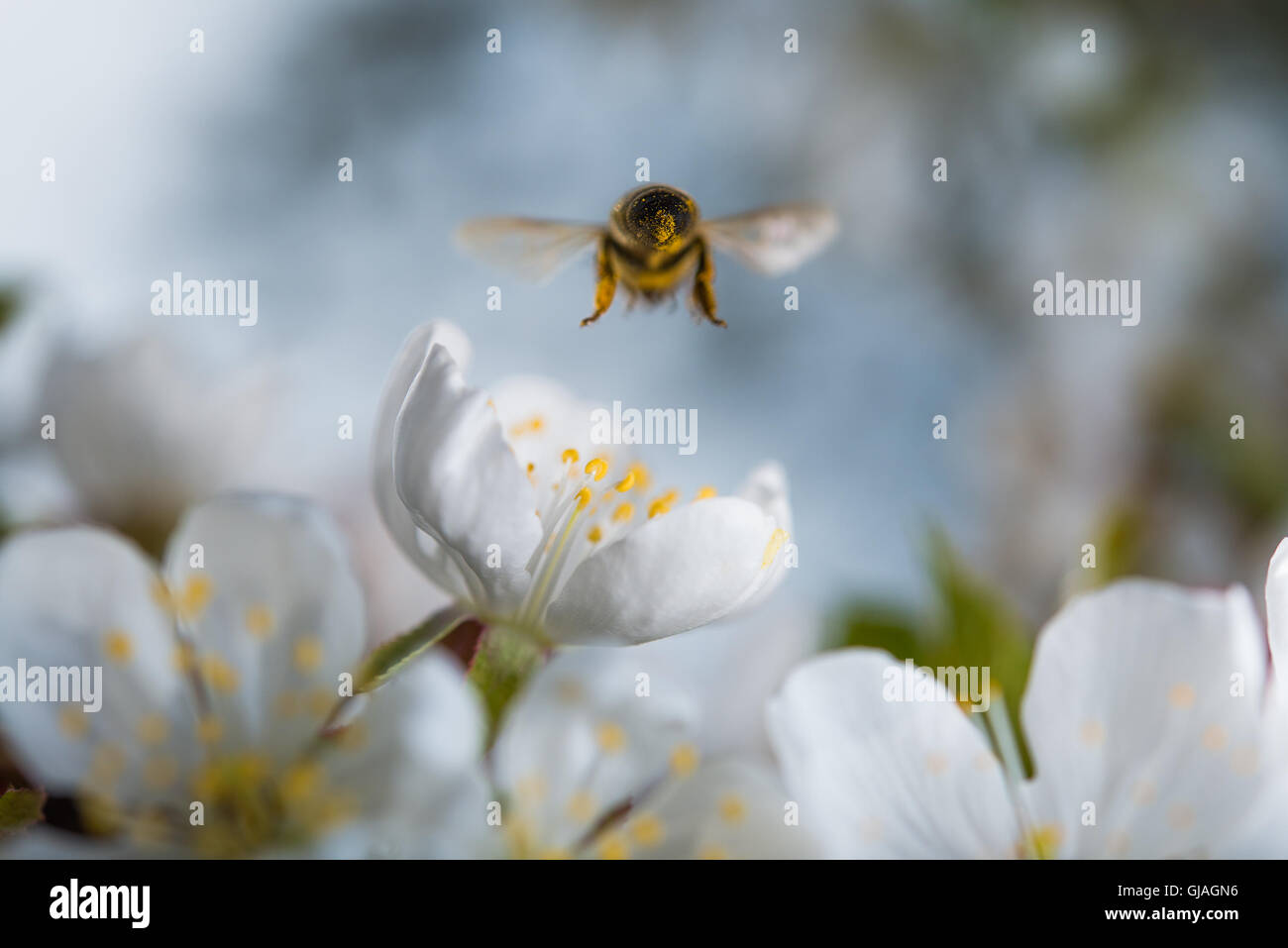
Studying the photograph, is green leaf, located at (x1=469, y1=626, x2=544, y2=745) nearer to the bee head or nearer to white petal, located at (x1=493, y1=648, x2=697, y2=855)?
white petal, located at (x1=493, y1=648, x2=697, y2=855)

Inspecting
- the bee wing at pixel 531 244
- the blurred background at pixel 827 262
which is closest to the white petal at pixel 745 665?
the blurred background at pixel 827 262

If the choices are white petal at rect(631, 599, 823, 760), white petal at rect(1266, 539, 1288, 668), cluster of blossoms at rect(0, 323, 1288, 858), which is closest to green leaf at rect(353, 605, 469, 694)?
cluster of blossoms at rect(0, 323, 1288, 858)

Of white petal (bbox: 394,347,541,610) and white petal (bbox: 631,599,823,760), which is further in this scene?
white petal (bbox: 631,599,823,760)

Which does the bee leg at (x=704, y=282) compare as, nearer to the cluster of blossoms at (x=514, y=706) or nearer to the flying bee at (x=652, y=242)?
the flying bee at (x=652, y=242)

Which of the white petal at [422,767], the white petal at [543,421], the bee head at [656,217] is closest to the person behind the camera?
the white petal at [422,767]

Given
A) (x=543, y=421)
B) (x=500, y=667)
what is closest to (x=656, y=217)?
(x=543, y=421)
